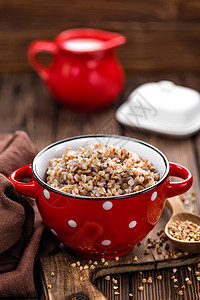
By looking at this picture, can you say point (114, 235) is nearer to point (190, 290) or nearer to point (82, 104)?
point (190, 290)

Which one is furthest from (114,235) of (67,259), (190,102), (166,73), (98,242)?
(166,73)

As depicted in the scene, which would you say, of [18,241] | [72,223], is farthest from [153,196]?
[18,241]

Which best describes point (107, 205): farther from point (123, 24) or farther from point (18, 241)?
Result: point (123, 24)

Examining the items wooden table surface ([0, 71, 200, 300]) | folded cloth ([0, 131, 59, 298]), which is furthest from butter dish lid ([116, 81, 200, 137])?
folded cloth ([0, 131, 59, 298])

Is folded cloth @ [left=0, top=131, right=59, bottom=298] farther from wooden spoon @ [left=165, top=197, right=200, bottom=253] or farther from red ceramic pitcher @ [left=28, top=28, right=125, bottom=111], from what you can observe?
red ceramic pitcher @ [left=28, top=28, right=125, bottom=111]

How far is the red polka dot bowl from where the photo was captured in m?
0.98

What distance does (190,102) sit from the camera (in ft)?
5.89

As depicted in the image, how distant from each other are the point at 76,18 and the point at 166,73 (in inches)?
19.7

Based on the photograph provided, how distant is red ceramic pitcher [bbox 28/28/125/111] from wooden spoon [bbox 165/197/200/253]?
743 mm

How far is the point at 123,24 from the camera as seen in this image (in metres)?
2.25

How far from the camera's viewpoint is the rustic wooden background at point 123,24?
2.22 metres

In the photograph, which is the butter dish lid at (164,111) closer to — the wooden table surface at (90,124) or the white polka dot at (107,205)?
the wooden table surface at (90,124)

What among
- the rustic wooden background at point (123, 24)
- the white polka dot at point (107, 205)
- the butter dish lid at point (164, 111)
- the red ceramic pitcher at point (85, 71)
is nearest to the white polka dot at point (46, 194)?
the white polka dot at point (107, 205)

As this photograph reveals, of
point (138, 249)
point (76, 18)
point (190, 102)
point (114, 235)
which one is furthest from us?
point (76, 18)
